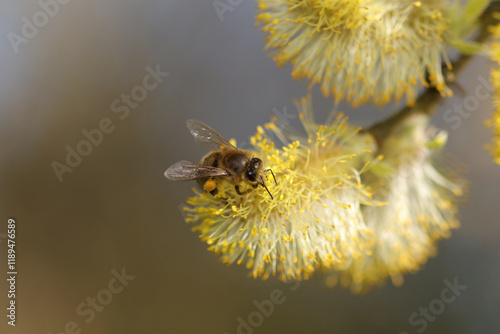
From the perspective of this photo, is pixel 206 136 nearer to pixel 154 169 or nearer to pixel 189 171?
pixel 189 171

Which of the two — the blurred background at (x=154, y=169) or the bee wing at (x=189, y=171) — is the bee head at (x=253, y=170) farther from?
the blurred background at (x=154, y=169)

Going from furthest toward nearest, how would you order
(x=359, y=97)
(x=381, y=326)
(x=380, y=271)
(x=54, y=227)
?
1. (x=381, y=326)
2. (x=54, y=227)
3. (x=380, y=271)
4. (x=359, y=97)

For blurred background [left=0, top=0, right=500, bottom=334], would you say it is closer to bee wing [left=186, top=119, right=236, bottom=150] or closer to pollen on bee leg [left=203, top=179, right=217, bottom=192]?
bee wing [left=186, top=119, right=236, bottom=150]

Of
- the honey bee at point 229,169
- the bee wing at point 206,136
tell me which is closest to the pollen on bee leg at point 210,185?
the honey bee at point 229,169

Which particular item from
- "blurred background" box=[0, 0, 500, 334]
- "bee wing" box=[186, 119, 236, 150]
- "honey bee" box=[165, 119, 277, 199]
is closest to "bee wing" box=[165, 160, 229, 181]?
"honey bee" box=[165, 119, 277, 199]

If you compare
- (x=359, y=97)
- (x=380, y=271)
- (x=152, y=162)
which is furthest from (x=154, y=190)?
(x=359, y=97)

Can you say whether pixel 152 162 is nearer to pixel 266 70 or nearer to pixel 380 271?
pixel 266 70
